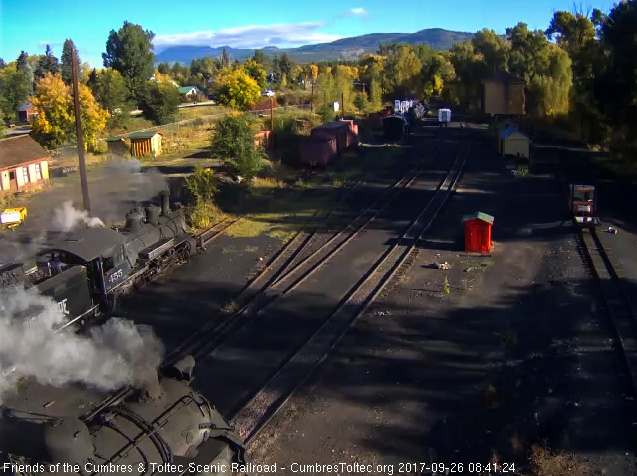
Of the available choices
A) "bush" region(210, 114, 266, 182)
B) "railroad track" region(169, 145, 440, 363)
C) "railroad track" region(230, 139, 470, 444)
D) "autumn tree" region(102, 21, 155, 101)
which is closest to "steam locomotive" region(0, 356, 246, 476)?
"railroad track" region(230, 139, 470, 444)

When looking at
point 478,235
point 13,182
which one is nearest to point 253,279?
point 478,235

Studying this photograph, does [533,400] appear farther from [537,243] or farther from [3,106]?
[3,106]

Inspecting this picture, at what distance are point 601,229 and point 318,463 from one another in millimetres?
17265

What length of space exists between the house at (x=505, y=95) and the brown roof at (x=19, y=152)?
42.1 metres

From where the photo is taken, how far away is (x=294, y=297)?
52.2 ft

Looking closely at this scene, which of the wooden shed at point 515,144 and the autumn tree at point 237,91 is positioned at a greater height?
the autumn tree at point 237,91

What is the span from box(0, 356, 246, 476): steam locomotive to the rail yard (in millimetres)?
26

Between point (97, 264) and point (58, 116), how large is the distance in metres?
32.9

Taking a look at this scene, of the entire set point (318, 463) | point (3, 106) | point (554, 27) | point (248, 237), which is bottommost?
point (318, 463)

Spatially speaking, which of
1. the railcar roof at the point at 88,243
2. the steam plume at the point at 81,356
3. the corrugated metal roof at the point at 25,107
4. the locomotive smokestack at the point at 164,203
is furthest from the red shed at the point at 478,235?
the corrugated metal roof at the point at 25,107

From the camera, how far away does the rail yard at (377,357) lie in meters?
7.50

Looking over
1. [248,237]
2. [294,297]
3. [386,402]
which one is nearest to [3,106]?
[248,237]

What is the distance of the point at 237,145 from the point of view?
28344mm

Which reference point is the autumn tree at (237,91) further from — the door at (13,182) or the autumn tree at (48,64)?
the autumn tree at (48,64)
